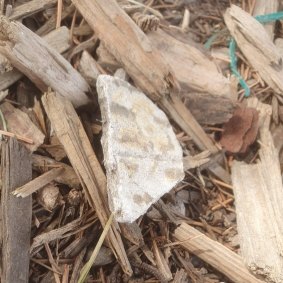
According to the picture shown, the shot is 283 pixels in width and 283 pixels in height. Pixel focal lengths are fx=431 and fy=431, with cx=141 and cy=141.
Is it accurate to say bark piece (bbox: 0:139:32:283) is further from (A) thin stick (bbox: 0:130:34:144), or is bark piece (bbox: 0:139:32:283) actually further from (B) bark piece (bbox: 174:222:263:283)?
(B) bark piece (bbox: 174:222:263:283)

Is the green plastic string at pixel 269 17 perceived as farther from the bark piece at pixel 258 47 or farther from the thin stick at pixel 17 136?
the thin stick at pixel 17 136

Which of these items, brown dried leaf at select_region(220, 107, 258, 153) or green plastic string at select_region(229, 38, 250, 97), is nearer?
brown dried leaf at select_region(220, 107, 258, 153)

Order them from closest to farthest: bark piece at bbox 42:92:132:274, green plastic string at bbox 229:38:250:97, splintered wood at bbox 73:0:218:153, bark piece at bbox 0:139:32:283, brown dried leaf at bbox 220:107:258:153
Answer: bark piece at bbox 0:139:32:283 < bark piece at bbox 42:92:132:274 < splintered wood at bbox 73:0:218:153 < brown dried leaf at bbox 220:107:258:153 < green plastic string at bbox 229:38:250:97

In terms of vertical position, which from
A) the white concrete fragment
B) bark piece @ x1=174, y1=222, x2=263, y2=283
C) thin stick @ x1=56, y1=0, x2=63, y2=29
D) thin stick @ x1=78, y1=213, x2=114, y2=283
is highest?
thin stick @ x1=56, y1=0, x2=63, y2=29

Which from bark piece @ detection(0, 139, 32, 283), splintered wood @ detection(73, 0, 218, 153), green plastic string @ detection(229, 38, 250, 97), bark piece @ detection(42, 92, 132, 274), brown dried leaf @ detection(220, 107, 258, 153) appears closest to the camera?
bark piece @ detection(0, 139, 32, 283)

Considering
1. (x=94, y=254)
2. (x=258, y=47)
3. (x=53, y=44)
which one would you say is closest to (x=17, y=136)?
(x=53, y=44)

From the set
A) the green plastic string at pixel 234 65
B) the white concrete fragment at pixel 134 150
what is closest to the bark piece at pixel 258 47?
the green plastic string at pixel 234 65

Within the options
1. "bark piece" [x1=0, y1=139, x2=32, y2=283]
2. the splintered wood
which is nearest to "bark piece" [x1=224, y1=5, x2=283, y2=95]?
the splintered wood
